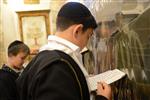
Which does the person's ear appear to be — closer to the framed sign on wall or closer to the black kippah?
the black kippah

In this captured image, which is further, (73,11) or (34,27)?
(34,27)

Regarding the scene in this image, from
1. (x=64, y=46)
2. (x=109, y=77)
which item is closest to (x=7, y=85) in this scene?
(x=109, y=77)

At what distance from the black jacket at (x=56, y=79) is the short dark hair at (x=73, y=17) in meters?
0.14

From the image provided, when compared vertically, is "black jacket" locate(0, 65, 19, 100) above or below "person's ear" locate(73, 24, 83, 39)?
below

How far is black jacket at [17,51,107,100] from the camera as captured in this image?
136cm

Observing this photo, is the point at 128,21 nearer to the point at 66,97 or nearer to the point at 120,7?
the point at 120,7

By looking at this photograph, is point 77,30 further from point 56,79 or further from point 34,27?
point 34,27

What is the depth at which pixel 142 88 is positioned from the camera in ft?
5.55

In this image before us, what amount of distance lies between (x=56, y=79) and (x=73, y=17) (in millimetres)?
311

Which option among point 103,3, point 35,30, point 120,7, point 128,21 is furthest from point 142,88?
point 35,30

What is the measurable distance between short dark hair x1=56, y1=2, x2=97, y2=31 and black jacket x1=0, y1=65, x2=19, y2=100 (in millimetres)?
1437

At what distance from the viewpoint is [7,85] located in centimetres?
290

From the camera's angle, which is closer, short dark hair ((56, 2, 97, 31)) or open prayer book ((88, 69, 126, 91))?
short dark hair ((56, 2, 97, 31))

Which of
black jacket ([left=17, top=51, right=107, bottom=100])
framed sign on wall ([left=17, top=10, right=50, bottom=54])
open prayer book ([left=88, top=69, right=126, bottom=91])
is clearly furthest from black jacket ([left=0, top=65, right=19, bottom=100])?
framed sign on wall ([left=17, top=10, right=50, bottom=54])
